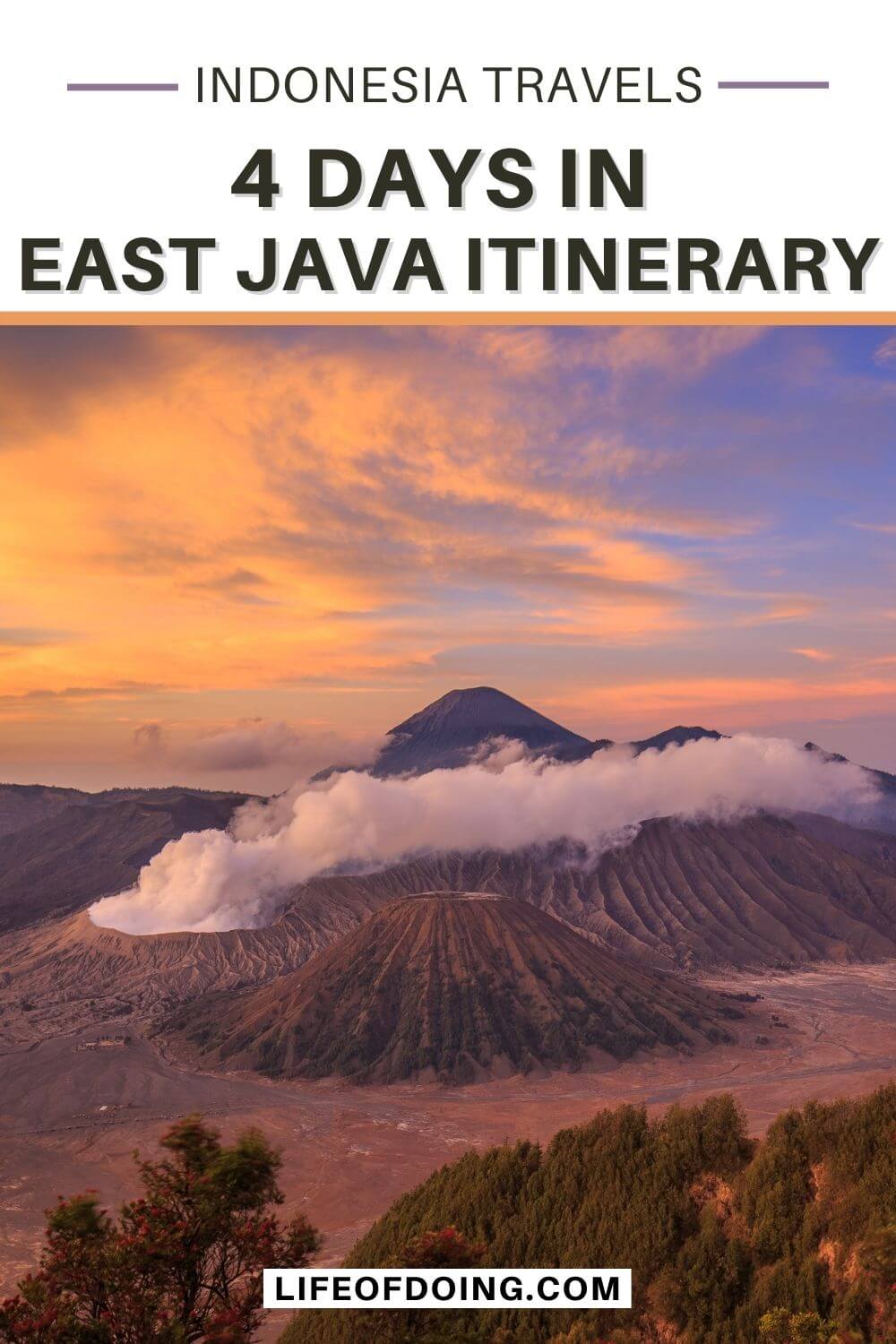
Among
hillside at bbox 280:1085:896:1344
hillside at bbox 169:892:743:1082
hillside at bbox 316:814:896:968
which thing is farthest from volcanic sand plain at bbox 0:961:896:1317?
hillside at bbox 316:814:896:968

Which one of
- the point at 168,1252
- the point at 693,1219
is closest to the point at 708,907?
the point at 693,1219

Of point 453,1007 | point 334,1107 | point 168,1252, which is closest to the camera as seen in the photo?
point 168,1252

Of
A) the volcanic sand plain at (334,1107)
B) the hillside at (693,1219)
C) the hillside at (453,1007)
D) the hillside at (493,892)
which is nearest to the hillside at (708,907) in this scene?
the hillside at (493,892)

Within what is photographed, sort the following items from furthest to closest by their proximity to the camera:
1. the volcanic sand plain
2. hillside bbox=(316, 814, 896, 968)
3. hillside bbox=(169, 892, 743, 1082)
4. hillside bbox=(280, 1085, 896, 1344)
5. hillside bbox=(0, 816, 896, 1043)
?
hillside bbox=(316, 814, 896, 968) → hillside bbox=(0, 816, 896, 1043) → hillside bbox=(169, 892, 743, 1082) → the volcanic sand plain → hillside bbox=(280, 1085, 896, 1344)

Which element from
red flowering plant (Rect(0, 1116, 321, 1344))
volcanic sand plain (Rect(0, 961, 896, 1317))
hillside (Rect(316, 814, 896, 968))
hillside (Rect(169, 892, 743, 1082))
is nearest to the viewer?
red flowering plant (Rect(0, 1116, 321, 1344))

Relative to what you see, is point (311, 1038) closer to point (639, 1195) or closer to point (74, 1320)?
point (639, 1195)

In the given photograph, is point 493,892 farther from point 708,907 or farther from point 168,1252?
point 168,1252

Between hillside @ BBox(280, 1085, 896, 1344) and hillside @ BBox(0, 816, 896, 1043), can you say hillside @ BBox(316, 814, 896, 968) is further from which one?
hillside @ BBox(280, 1085, 896, 1344)
